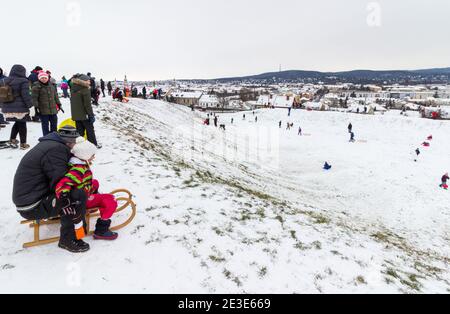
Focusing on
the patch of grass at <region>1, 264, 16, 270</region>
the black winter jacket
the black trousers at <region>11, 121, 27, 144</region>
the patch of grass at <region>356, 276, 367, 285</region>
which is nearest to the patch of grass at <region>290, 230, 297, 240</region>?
the patch of grass at <region>356, 276, 367, 285</region>

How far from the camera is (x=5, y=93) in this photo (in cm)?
791

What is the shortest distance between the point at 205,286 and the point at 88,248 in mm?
2187

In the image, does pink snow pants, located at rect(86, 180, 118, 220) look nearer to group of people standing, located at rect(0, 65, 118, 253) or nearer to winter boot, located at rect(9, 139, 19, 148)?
group of people standing, located at rect(0, 65, 118, 253)

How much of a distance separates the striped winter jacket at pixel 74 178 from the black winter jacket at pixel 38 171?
10cm

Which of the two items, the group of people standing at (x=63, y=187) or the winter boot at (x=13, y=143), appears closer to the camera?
the group of people standing at (x=63, y=187)

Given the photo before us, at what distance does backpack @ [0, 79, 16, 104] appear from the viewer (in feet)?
25.8

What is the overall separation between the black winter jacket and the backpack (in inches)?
226

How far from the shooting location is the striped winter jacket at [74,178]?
3.93 metres

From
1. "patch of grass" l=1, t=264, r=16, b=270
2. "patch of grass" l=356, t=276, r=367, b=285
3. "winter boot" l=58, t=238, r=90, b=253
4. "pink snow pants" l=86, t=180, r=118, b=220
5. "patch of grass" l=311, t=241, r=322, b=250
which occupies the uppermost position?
"pink snow pants" l=86, t=180, r=118, b=220

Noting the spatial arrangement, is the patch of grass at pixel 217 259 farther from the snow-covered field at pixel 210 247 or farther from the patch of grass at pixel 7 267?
the patch of grass at pixel 7 267

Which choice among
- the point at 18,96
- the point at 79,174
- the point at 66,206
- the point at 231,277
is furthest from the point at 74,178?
the point at 18,96

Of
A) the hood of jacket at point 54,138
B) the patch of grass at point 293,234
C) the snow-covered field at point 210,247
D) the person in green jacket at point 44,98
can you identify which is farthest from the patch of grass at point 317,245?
the person in green jacket at point 44,98
